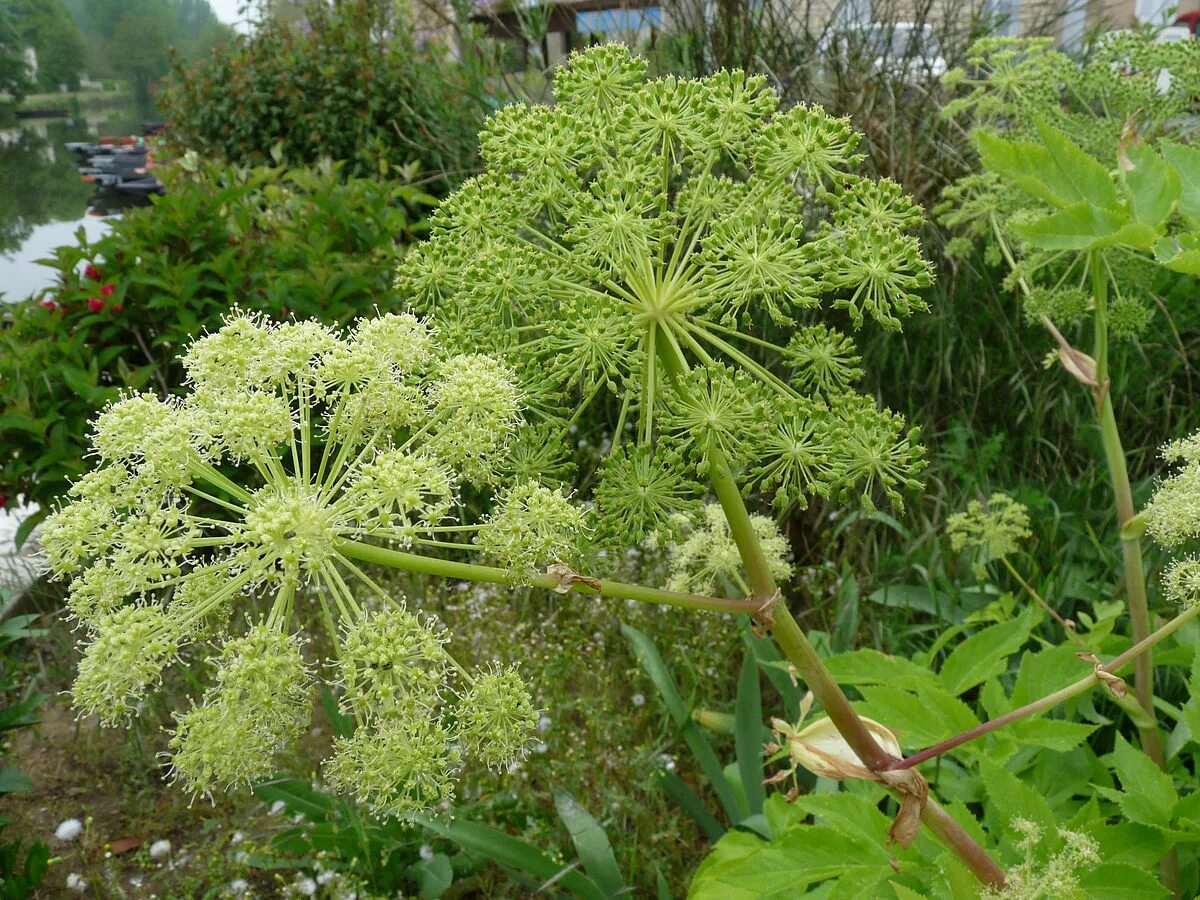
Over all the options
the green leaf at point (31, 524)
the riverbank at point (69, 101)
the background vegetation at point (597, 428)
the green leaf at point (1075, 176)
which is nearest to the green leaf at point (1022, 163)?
the green leaf at point (1075, 176)

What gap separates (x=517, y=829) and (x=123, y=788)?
2002mm

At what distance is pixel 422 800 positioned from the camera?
4.64 ft

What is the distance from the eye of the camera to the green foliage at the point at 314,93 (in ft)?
29.5

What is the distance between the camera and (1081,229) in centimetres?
154

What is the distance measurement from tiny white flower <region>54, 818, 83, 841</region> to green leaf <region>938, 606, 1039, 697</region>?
345cm

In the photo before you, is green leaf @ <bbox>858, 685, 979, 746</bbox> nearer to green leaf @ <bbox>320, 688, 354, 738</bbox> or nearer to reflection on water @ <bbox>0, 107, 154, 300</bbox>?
green leaf @ <bbox>320, 688, 354, 738</bbox>

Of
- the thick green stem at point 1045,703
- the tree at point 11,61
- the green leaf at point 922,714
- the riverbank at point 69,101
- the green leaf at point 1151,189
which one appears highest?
the tree at point 11,61

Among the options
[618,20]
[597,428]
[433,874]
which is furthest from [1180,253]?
[618,20]

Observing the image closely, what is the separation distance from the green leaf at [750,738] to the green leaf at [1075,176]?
1.91 metres

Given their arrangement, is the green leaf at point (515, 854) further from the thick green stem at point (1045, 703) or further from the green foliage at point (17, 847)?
the green foliage at point (17, 847)

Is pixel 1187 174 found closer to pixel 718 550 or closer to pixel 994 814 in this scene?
pixel 718 550

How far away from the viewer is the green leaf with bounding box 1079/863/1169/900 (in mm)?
1794

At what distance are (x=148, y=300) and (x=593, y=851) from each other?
13.8 feet

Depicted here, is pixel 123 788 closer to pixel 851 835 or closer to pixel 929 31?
pixel 851 835
